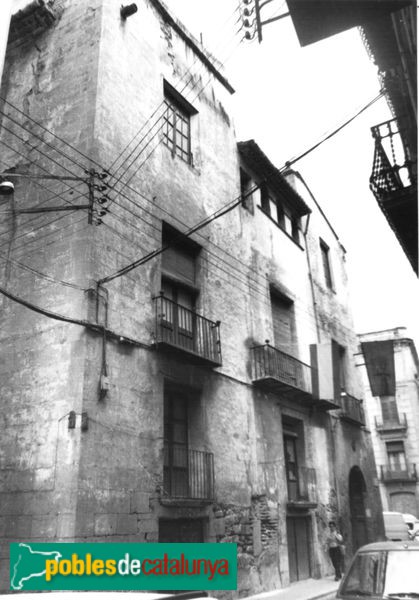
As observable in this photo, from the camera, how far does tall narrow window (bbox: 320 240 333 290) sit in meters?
21.8

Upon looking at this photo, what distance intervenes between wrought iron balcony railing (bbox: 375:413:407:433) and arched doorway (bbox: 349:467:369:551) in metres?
19.4

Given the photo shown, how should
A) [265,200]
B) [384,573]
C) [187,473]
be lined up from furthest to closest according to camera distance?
[265,200] → [187,473] → [384,573]

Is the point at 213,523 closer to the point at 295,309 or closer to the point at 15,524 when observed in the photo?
the point at 15,524

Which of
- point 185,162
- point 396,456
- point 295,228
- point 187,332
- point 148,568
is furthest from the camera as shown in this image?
point 396,456

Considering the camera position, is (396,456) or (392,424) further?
(392,424)

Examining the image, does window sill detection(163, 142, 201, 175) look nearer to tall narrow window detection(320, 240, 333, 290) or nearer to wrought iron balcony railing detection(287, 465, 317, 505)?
wrought iron balcony railing detection(287, 465, 317, 505)

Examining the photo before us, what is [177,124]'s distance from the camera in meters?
14.4

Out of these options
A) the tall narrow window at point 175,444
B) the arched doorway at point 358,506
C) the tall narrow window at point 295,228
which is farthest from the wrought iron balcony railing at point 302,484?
the tall narrow window at point 295,228

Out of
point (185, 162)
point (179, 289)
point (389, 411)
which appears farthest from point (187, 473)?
point (389, 411)

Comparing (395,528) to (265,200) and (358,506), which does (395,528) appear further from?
(265,200)

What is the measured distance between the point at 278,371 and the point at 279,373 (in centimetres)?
7

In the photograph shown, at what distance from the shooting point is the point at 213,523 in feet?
35.5

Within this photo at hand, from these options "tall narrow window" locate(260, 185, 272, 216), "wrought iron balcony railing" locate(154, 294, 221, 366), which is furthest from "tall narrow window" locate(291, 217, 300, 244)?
"wrought iron balcony railing" locate(154, 294, 221, 366)

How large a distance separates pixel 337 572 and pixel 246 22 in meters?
13.4
